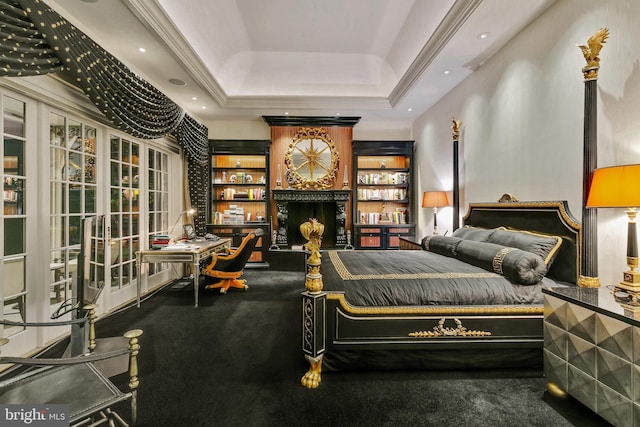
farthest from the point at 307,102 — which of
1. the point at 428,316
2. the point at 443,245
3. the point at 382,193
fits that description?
the point at 428,316

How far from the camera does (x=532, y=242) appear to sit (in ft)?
7.45

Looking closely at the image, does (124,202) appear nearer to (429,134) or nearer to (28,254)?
(28,254)

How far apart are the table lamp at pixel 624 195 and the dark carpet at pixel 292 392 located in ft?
2.60

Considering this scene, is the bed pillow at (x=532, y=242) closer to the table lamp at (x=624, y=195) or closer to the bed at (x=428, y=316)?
the bed at (x=428, y=316)

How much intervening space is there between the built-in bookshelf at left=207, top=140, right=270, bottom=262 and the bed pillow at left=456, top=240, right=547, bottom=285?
12.5 feet

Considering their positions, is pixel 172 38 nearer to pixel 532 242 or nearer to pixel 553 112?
pixel 553 112

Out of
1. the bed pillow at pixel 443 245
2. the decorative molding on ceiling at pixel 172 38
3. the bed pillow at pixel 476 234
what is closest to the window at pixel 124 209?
the decorative molding on ceiling at pixel 172 38

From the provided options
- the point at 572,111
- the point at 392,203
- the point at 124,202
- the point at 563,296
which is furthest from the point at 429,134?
the point at 124,202

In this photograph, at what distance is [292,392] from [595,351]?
169 cm

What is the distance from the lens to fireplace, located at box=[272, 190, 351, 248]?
17.3ft

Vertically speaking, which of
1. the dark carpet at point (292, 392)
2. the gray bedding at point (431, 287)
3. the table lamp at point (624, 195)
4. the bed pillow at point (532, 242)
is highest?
the table lamp at point (624, 195)

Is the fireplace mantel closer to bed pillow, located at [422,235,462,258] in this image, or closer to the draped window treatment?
the draped window treatment

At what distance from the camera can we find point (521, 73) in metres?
2.77

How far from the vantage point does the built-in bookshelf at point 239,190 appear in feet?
17.4
